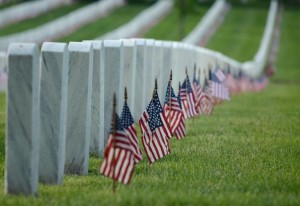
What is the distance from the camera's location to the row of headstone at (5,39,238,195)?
354 inches

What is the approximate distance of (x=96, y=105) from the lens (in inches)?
484

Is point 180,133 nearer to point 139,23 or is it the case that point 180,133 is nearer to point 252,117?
point 252,117

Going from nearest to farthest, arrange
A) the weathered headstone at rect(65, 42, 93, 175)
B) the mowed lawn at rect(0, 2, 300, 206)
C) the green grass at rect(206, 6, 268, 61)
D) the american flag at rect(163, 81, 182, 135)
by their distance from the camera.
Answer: the mowed lawn at rect(0, 2, 300, 206)
the weathered headstone at rect(65, 42, 93, 175)
the american flag at rect(163, 81, 182, 135)
the green grass at rect(206, 6, 268, 61)

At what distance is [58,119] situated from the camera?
9844 millimetres

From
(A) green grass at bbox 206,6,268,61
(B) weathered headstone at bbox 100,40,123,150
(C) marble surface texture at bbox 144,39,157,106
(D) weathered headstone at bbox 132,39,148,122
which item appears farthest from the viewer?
(A) green grass at bbox 206,6,268,61

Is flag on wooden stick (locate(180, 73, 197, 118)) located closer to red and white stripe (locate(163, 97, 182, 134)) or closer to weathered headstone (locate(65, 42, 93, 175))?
red and white stripe (locate(163, 97, 182, 134))

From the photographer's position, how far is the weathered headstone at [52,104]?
387 inches

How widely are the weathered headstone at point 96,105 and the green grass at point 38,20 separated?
5188 cm

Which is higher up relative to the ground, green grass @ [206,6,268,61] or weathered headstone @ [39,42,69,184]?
weathered headstone @ [39,42,69,184]

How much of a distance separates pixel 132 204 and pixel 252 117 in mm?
12504

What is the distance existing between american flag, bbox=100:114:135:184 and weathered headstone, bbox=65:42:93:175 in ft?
5.11

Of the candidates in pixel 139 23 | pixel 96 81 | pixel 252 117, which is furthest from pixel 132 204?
pixel 139 23

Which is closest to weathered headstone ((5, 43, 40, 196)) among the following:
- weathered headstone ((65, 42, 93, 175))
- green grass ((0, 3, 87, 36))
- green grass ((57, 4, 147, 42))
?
weathered headstone ((65, 42, 93, 175))

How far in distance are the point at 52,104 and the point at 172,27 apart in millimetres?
73747
